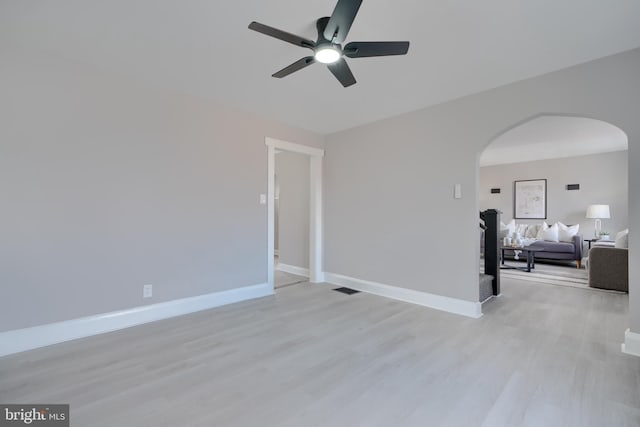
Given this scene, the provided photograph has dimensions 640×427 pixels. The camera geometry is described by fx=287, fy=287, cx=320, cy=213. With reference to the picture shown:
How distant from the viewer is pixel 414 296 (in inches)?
145

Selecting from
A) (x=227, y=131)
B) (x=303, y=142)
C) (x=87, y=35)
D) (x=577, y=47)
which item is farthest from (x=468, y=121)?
(x=87, y=35)

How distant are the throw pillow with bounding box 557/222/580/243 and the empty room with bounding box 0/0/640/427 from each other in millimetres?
2485

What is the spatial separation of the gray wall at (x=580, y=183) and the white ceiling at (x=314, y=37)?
5.94m

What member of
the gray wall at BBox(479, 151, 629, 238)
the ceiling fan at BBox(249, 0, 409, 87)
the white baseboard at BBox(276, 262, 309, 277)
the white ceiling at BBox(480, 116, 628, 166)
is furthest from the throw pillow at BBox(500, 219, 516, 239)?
the ceiling fan at BBox(249, 0, 409, 87)

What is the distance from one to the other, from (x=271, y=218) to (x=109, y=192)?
75.6 inches

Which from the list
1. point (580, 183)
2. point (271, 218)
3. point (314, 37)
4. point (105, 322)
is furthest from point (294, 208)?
point (580, 183)

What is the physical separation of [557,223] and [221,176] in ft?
25.3

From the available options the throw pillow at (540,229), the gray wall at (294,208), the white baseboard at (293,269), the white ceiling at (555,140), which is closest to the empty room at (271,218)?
the white ceiling at (555,140)

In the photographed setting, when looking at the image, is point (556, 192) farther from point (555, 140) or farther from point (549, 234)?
point (555, 140)

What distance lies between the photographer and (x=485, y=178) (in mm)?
8500

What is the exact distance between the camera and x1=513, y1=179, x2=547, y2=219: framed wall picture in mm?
7489

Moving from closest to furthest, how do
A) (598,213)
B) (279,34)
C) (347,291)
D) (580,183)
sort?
(279,34) < (347,291) < (598,213) < (580,183)

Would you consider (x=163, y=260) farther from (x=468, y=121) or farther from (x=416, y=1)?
(x=468, y=121)

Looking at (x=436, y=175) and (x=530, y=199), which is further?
(x=530, y=199)
